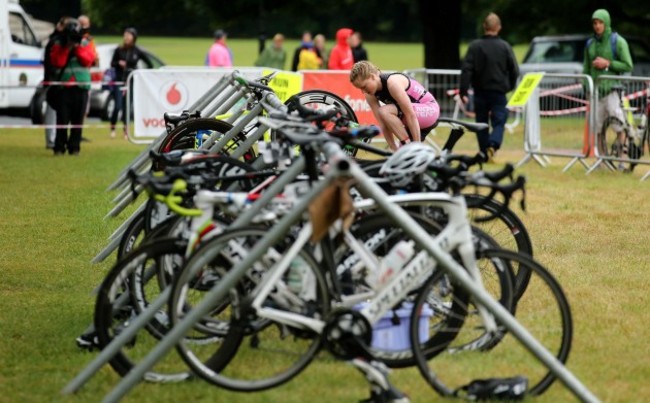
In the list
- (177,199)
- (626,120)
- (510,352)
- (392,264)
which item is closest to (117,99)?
(626,120)

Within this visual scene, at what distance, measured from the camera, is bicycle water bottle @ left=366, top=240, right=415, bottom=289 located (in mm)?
6160

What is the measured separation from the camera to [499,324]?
622cm

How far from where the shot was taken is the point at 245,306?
6.07m

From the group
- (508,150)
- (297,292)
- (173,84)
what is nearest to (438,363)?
(297,292)

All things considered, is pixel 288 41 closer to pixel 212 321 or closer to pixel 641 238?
pixel 641 238

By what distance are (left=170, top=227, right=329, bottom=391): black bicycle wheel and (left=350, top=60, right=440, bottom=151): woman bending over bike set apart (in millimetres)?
4322

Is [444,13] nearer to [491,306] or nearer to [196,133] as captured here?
[196,133]

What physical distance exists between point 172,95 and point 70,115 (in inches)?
62.7

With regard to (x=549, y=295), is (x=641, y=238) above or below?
below

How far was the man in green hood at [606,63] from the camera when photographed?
1689 centimetres

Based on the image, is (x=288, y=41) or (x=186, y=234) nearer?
(x=186, y=234)

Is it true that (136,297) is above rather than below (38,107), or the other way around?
above

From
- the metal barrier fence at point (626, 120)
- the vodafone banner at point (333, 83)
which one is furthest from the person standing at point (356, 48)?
the metal barrier fence at point (626, 120)

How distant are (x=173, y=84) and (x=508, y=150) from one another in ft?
17.2
